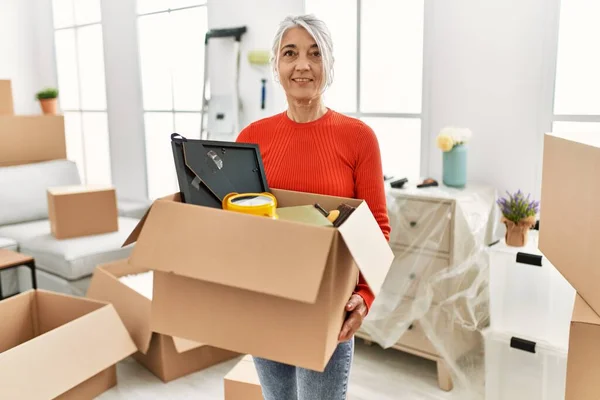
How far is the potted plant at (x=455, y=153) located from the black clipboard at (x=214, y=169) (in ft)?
4.35

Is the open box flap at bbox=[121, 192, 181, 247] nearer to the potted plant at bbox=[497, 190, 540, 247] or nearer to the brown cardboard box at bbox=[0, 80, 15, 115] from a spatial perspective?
the potted plant at bbox=[497, 190, 540, 247]

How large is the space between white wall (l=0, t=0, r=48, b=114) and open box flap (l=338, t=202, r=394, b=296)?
4670mm

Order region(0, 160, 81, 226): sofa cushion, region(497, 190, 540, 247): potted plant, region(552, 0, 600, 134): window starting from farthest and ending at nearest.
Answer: region(0, 160, 81, 226): sofa cushion
region(552, 0, 600, 134): window
region(497, 190, 540, 247): potted plant

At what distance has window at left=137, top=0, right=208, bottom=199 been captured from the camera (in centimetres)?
372

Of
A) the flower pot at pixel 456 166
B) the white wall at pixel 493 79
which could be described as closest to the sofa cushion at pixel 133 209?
the white wall at pixel 493 79

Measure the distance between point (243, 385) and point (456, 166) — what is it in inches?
51.7

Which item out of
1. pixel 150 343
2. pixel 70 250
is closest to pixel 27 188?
pixel 70 250

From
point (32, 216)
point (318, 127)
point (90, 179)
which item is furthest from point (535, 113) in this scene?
point (90, 179)

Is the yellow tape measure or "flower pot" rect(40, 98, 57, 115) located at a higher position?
"flower pot" rect(40, 98, 57, 115)

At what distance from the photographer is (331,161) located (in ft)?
4.32

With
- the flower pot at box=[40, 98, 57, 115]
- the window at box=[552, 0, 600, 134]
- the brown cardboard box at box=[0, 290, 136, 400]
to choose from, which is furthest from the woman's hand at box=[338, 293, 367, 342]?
the flower pot at box=[40, 98, 57, 115]

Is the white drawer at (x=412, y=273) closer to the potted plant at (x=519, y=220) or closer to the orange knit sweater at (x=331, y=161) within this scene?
the potted plant at (x=519, y=220)

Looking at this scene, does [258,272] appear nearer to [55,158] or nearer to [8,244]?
[8,244]

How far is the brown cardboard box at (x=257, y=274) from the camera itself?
92cm
